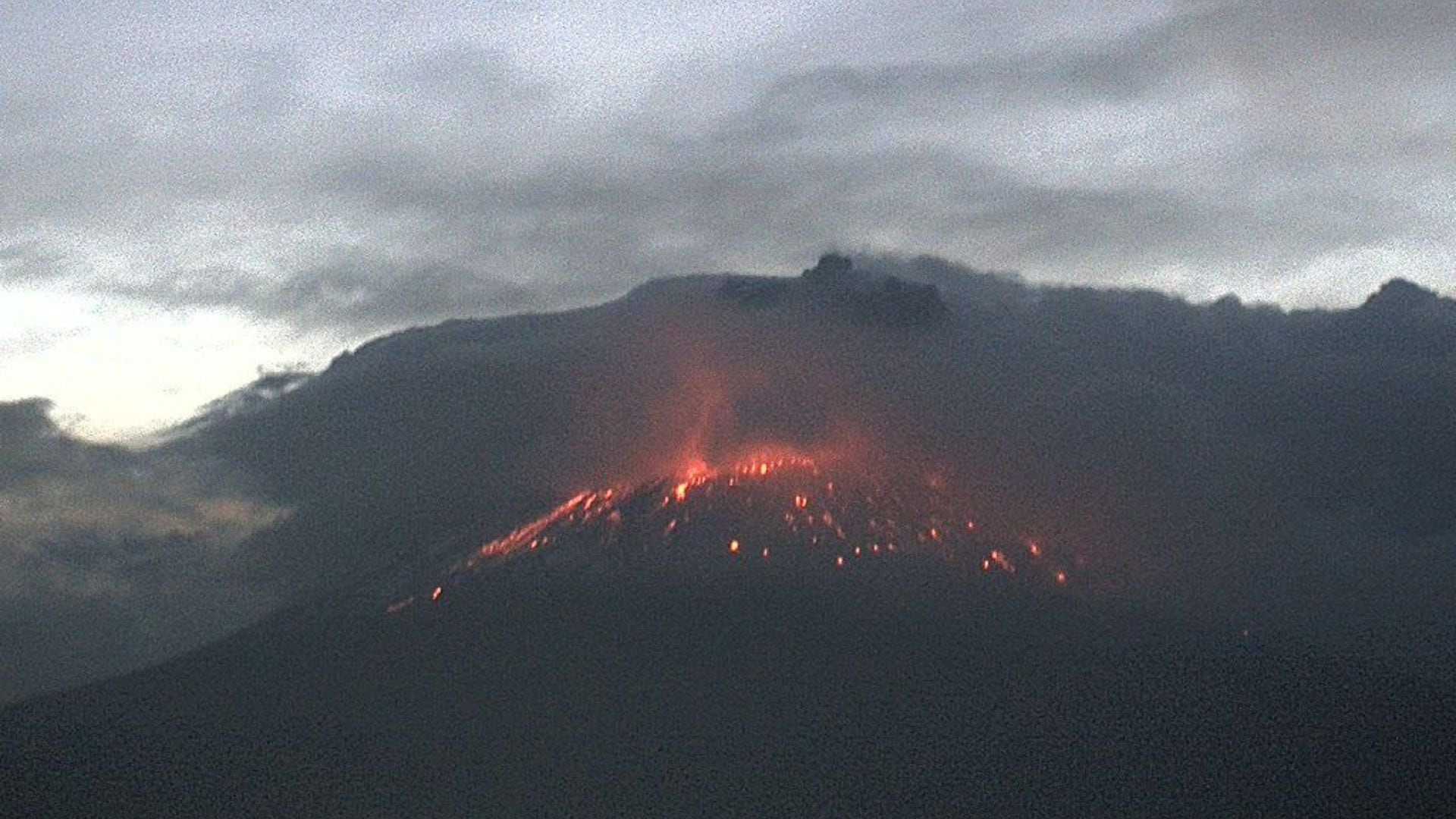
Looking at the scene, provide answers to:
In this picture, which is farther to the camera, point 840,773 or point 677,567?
point 677,567

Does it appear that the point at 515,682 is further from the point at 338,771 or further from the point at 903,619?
the point at 903,619

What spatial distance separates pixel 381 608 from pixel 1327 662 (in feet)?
280

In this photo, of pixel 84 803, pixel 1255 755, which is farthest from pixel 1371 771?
pixel 84 803

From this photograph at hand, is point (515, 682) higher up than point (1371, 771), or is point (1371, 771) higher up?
point (515, 682)

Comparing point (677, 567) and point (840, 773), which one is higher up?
point (677, 567)

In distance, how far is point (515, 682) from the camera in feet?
585

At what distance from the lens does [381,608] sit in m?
194

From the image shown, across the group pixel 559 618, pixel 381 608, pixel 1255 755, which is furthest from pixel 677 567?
pixel 1255 755

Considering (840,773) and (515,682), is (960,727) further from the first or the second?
(515,682)

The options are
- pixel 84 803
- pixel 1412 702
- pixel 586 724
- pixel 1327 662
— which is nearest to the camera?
pixel 84 803

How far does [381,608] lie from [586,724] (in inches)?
1320

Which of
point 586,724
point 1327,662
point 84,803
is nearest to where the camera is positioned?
point 84,803

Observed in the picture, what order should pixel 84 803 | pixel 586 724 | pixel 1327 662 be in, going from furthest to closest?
1. pixel 1327 662
2. pixel 586 724
3. pixel 84 803

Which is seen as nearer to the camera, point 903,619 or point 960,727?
point 960,727
